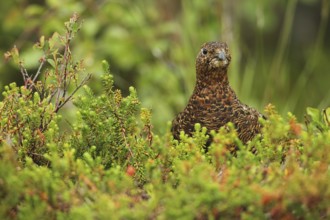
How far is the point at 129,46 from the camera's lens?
21.2ft

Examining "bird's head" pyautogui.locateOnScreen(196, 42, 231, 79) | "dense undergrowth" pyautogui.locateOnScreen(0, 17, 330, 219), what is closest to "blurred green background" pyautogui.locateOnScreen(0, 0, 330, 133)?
"bird's head" pyautogui.locateOnScreen(196, 42, 231, 79)

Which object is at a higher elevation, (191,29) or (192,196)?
(191,29)

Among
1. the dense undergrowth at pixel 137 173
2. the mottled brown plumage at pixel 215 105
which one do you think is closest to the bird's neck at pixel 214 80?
the mottled brown plumage at pixel 215 105

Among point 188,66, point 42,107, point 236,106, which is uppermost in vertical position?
point 188,66

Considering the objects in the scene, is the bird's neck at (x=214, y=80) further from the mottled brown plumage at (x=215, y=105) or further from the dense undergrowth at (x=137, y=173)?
the dense undergrowth at (x=137, y=173)

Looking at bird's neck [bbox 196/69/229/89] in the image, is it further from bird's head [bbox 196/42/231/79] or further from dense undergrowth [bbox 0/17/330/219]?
dense undergrowth [bbox 0/17/330/219]

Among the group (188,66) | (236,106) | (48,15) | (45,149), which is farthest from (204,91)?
(48,15)

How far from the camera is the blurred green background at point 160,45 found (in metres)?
5.55

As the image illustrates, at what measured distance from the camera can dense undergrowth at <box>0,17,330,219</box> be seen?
2.00m

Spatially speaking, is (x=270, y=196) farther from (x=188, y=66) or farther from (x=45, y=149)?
(x=188, y=66)

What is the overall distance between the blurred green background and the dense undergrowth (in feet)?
7.98

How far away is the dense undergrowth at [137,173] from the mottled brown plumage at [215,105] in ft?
1.92

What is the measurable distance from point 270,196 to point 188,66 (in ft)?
12.4

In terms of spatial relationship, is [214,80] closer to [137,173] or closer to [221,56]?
[221,56]
